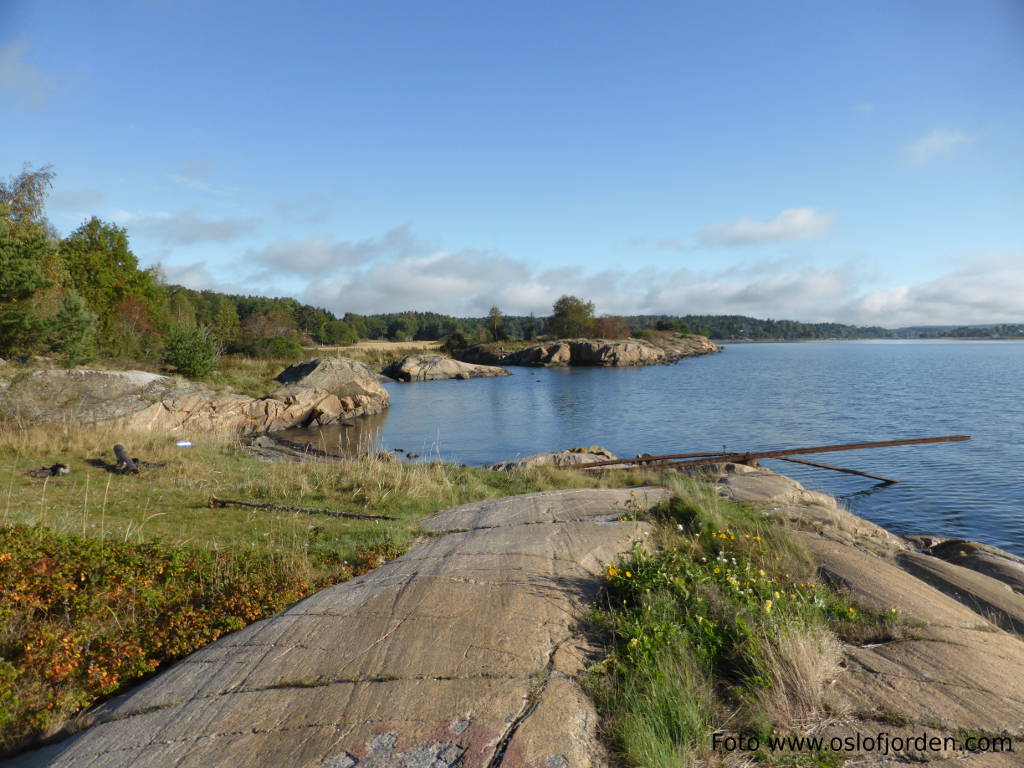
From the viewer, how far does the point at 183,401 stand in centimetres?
2442

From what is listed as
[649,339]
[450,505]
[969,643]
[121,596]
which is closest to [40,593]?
[121,596]

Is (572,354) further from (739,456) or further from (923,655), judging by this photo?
(923,655)

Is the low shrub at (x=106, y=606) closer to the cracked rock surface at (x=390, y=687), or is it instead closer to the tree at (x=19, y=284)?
the cracked rock surface at (x=390, y=687)

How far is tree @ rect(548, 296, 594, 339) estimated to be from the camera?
111 metres

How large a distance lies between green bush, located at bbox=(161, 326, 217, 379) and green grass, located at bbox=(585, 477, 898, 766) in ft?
103

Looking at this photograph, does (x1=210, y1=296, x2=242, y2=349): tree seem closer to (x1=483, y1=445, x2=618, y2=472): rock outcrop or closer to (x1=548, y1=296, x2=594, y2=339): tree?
(x1=483, y1=445, x2=618, y2=472): rock outcrop

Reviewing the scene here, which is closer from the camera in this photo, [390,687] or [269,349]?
[390,687]

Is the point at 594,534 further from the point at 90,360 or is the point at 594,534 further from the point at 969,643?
the point at 90,360

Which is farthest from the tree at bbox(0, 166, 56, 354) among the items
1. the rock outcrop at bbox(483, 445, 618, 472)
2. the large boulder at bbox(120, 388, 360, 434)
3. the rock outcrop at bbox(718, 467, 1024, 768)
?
the rock outcrop at bbox(718, 467, 1024, 768)

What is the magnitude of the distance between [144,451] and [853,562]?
14839 mm

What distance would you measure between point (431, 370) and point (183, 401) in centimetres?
4265

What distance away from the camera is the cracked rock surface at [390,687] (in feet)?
11.0

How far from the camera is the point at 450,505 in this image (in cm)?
1102

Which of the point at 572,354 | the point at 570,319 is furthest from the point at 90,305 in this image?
the point at 570,319
